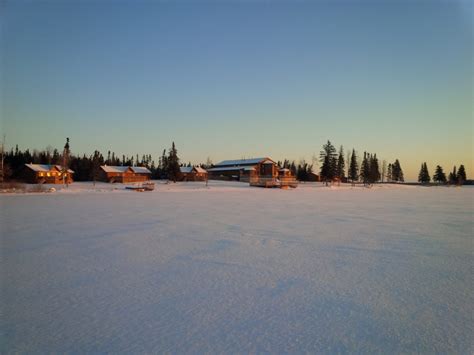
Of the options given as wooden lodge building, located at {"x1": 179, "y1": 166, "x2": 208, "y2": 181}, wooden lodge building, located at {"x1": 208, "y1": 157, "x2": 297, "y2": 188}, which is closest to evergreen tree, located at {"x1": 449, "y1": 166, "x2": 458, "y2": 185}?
wooden lodge building, located at {"x1": 208, "y1": 157, "x2": 297, "y2": 188}

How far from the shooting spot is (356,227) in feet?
35.0

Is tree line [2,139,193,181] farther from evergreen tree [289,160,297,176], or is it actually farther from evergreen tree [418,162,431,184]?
evergreen tree [418,162,431,184]

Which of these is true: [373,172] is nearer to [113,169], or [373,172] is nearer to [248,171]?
[248,171]

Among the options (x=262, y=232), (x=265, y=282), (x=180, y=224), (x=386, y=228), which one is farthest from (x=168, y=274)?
(x=386, y=228)

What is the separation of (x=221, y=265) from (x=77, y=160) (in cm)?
9226

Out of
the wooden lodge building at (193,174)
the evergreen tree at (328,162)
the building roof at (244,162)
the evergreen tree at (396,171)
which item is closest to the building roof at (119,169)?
the wooden lodge building at (193,174)

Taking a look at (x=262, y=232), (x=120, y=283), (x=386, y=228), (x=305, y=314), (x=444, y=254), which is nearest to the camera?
(x=305, y=314)

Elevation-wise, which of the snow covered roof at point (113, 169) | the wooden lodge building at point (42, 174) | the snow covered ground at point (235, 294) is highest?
the snow covered roof at point (113, 169)

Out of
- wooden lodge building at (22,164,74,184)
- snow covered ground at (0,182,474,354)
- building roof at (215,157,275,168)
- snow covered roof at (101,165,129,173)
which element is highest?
building roof at (215,157,275,168)

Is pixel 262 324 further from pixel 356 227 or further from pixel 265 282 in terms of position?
pixel 356 227

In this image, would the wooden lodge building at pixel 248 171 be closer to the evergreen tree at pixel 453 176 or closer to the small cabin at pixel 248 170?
the small cabin at pixel 248 170

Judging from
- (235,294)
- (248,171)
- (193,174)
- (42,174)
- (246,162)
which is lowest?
(235,294)

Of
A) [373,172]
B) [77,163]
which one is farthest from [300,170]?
[77,163]

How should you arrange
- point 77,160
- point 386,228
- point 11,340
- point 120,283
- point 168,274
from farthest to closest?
point 77,160
point 386,228
point 168,274
point 120,283
point 11,340
